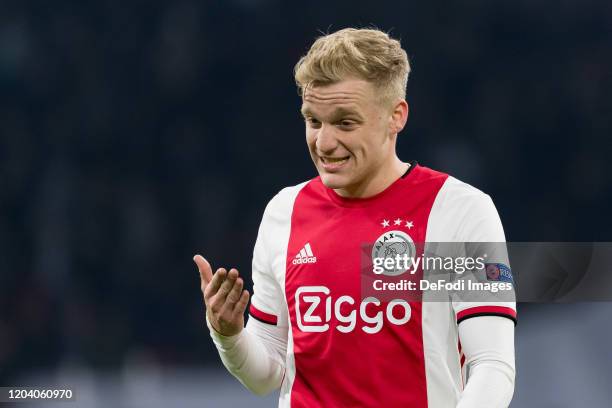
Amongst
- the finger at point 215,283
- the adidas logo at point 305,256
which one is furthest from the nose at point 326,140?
the finger at point 215,283

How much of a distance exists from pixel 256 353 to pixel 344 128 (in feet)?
A: 1.98

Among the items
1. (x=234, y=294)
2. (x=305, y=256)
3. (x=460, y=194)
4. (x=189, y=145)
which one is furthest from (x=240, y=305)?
(x=189, y=145)

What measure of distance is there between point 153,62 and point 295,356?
3504 mm

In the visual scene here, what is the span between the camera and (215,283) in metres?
2.15

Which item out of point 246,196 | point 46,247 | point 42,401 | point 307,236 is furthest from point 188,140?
point 307,236

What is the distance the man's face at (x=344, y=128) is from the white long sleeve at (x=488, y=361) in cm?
45

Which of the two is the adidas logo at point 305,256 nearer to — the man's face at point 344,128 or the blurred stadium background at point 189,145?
the man's face at point 344,128

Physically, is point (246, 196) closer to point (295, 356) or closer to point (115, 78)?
point (115, 78)

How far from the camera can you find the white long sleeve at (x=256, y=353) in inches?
92.2

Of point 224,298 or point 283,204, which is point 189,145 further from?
point 224,298

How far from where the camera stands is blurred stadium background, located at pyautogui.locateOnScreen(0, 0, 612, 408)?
5008mm

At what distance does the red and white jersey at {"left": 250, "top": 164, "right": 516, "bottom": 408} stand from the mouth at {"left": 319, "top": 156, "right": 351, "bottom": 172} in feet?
0.50

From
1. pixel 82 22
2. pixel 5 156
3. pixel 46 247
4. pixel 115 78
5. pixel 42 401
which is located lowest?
pixel 42 401

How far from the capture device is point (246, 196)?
5.21 metres
